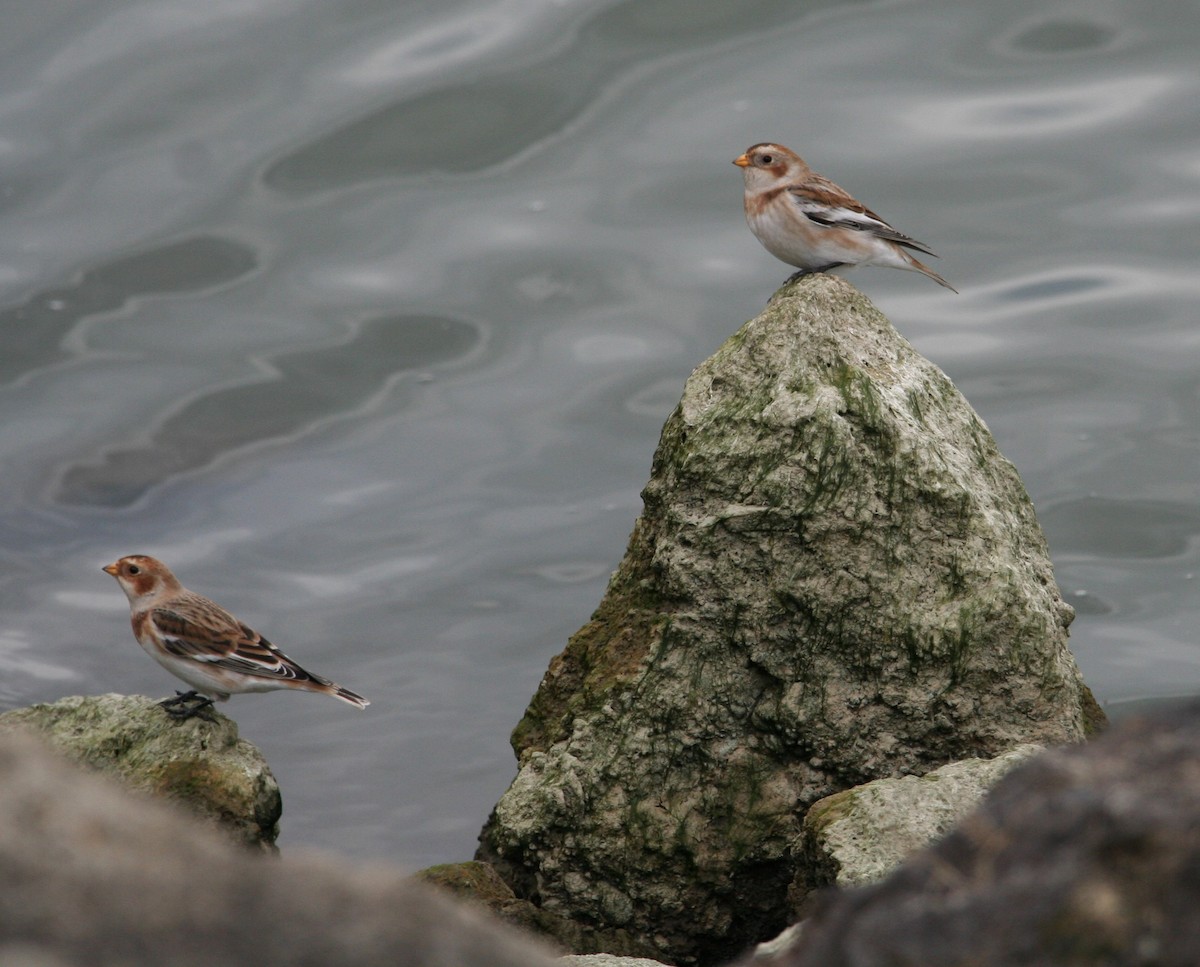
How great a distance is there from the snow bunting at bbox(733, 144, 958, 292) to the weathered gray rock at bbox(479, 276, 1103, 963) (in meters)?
1.56

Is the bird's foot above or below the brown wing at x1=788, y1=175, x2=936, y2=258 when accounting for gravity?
below

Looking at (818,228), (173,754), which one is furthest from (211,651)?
(818,228)

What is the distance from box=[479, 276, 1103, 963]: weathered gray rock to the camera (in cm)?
675

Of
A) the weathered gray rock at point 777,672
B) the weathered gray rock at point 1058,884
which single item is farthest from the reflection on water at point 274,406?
the weathered gray rock at point 1058,884

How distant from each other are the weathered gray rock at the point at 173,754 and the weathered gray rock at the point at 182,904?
4158 millimetres

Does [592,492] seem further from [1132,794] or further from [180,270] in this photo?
[1132,794]

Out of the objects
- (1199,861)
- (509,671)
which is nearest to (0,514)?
(509,671)

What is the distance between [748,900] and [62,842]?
184 inches

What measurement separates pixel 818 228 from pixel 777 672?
111 inches

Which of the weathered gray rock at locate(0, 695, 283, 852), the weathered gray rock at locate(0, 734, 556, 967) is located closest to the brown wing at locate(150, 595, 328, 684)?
the weathered gray rock at locate(0, 695, 283, 852)

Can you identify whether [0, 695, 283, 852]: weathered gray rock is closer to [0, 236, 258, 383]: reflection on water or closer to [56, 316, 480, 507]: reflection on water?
[56, 316, 480, 507]: reflection on water

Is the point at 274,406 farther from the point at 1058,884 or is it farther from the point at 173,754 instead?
the point at 1058,884

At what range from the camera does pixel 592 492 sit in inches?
605

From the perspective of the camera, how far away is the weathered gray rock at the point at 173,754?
6844 mm
